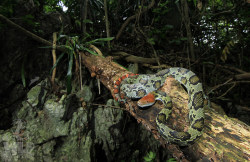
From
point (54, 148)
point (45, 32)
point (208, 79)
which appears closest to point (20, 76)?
point (45, 32)

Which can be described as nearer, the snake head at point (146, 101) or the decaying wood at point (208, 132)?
the decaying wood at point (208, 132)

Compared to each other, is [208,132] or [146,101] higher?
[146,101]

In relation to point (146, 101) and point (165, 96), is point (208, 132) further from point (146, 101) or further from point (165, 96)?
point (146, 101)

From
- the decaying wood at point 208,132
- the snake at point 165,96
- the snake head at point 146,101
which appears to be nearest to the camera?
the decaying wood at point 208,132

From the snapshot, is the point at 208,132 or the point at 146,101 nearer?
the point at 208,132

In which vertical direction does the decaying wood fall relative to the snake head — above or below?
below

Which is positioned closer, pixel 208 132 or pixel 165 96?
pixel 208 132

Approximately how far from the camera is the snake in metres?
1.89

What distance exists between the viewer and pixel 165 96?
245 centimetres

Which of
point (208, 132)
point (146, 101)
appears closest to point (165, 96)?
point (146, 101)

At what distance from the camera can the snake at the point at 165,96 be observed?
6.22 feet

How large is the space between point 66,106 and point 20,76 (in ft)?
4.81

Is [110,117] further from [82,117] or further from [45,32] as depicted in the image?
[45,32]

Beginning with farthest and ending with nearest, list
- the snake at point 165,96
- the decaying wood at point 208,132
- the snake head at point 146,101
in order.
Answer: the snake head at point 146,101 < the snake at point 165,96 < the decaying wood at point 208,132
